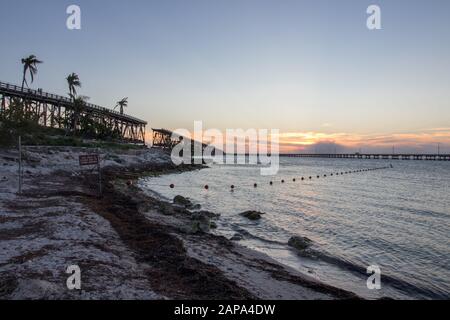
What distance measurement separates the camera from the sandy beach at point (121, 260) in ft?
22.6

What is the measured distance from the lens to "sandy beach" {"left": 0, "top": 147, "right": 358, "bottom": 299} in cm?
688

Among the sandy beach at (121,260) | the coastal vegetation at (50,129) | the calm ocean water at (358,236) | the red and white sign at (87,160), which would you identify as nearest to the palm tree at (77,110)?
the coastal vegetation at (50,129)

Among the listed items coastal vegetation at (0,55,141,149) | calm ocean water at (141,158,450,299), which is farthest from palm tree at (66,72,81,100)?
calm ocean water at (141,158,450,299)

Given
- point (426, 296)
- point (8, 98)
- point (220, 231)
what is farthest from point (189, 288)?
point (8, 98)

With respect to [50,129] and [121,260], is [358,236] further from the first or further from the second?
[50,129]

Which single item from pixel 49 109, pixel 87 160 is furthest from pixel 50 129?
pixel 87 160

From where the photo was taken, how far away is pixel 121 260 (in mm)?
8828

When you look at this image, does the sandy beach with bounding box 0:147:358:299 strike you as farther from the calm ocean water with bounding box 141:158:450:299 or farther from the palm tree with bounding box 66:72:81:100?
the palm tree with bounding box 66:72:81:100
